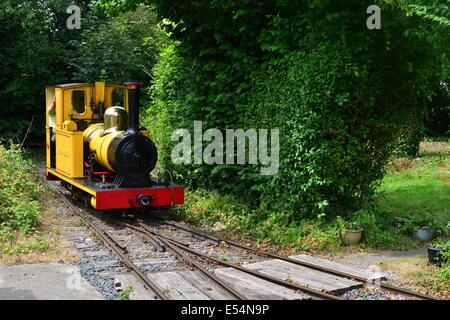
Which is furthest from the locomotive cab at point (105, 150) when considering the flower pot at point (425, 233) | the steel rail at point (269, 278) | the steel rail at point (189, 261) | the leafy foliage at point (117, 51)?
the leafy foliage at point (117, 51)

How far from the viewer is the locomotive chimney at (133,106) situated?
34.0ft

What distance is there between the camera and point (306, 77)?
8664mm

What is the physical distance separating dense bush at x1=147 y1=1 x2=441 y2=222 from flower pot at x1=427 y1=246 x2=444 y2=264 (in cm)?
195

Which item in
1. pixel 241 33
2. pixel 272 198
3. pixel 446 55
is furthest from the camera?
pixel 241 33

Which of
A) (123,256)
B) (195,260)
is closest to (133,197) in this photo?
(123,256)

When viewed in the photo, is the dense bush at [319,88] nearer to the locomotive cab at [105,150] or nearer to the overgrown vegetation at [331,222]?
the overgrown vegetation at [331,222]

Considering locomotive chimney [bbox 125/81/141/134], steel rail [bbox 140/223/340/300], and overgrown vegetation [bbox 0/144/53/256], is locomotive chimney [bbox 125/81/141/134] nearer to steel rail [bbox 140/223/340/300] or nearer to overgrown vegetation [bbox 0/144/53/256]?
overgrown vegetation [bbox 0/144/53/256]

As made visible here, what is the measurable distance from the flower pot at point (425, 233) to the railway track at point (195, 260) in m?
2.75

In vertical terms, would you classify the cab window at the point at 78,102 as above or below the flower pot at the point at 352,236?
above

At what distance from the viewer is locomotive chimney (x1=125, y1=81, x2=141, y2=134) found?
10.4 meters

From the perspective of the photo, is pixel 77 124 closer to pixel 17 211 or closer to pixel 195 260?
pixel 17 211
